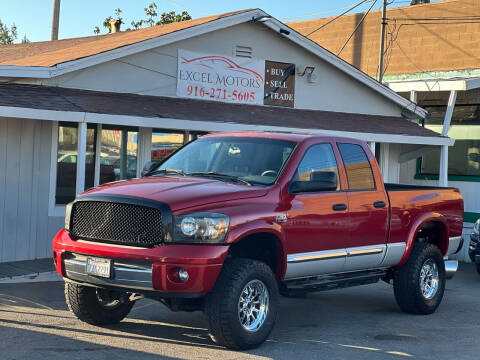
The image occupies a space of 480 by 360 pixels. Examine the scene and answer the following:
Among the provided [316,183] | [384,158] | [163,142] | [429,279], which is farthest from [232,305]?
[384,158]

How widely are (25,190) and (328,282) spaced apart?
6.73m

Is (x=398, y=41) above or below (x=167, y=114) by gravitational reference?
above

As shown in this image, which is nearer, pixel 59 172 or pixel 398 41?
pixel 59 172

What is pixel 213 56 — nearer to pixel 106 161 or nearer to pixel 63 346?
pixel 106 161

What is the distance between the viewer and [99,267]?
23.2 feet

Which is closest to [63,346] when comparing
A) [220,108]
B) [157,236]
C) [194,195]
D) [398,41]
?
[157,236]

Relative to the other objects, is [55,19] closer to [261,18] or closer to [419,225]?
[261,18]

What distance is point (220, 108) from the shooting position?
15.7 metres

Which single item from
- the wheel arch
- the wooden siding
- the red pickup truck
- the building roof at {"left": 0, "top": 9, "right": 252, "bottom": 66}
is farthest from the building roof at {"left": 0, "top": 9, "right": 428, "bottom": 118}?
the wheel arch

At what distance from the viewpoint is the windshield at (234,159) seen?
8.02 meters

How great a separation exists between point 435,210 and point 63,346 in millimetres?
5012

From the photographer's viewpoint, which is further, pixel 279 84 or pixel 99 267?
pixel 279 84

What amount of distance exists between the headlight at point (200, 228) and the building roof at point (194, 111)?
18.6 feet

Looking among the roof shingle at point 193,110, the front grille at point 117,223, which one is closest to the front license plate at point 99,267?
the front grille at point 117,223
